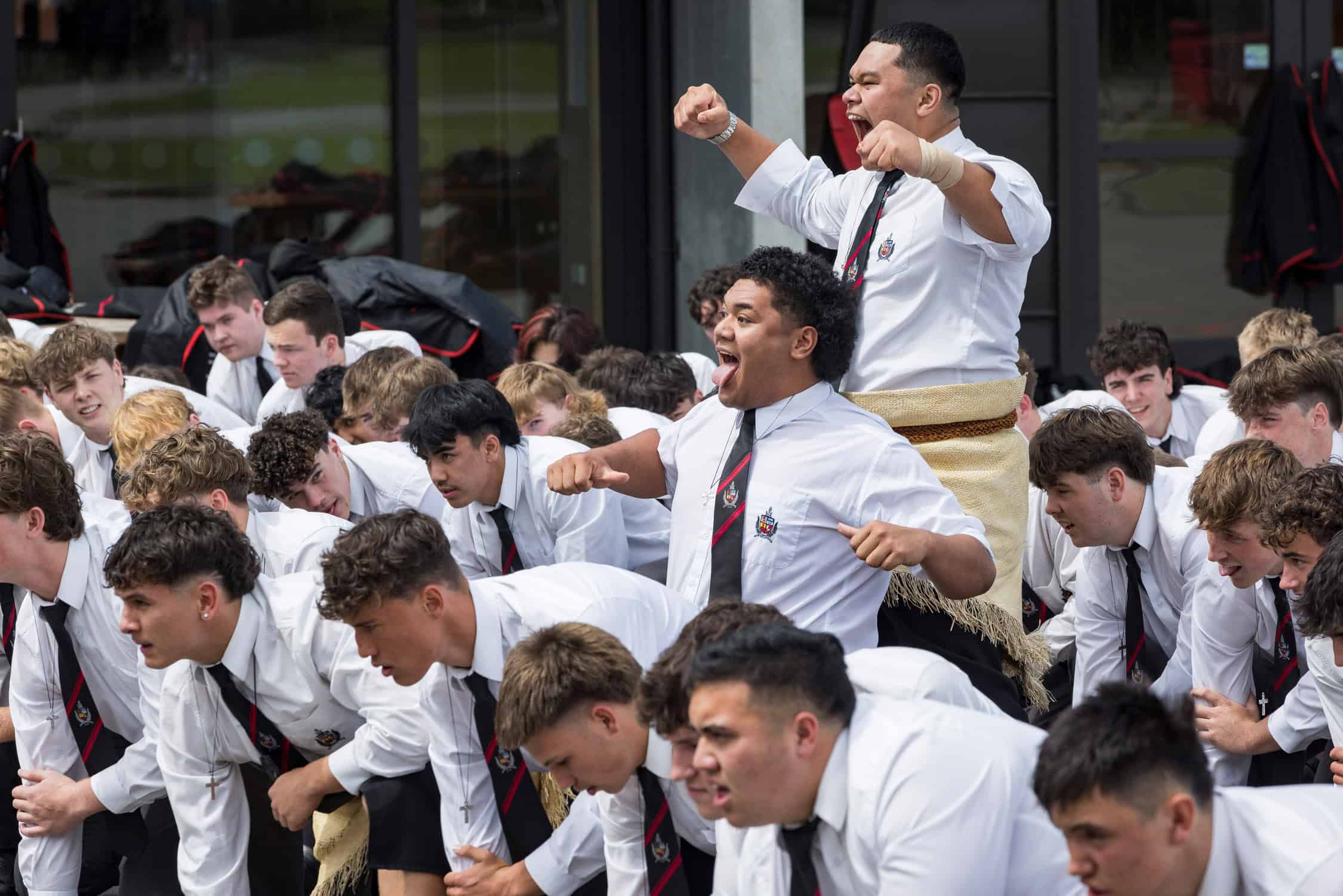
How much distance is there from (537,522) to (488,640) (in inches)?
39.3

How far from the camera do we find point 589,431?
4652 mm

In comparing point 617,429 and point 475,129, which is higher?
point 475,129

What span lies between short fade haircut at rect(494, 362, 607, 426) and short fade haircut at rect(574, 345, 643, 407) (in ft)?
1.28

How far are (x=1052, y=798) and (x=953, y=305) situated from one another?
1612mm

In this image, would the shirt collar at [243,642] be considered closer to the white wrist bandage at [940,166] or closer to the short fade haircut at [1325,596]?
the white wrist bandage at [940,166]

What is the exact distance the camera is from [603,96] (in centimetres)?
868

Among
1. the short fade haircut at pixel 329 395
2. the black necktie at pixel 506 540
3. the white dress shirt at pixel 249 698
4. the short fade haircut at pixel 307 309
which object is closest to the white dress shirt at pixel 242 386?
the short fade haircut at pixel 307 309

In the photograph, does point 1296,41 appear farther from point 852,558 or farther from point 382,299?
point 852,558

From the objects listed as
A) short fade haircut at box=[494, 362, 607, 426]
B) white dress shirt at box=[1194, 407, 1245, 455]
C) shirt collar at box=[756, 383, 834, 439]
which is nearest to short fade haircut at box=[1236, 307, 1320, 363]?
white dress shirt at box=[1194, 407, 1245, 455]

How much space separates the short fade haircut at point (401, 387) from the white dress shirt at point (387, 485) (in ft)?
1.18

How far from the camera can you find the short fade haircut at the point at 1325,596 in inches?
114

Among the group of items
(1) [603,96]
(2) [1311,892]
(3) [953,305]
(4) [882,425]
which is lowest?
(2) [1311,892]

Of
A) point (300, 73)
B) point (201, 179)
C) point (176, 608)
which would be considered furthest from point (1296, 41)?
point (176, 608)

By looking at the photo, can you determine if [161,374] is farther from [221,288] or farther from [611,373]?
[611,373]
